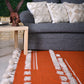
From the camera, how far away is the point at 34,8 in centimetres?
270

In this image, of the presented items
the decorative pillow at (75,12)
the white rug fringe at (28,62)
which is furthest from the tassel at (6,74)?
the decorative pillow at (75,12)

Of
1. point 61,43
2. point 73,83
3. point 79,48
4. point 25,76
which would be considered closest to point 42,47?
point 61,43

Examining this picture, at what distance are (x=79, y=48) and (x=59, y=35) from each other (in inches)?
14.4

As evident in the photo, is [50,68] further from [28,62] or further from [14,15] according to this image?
[14,15]

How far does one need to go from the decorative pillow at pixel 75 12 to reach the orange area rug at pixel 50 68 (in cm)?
61

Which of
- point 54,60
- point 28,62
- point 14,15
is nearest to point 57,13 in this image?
point 14,15

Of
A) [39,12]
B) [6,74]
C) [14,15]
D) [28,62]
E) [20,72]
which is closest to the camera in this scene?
[6,74]

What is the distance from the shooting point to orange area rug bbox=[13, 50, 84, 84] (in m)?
1.51

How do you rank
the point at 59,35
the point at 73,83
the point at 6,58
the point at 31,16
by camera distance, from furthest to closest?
the point at 31,16, the point at 59,35, the point at 6,58, the point at 73,83

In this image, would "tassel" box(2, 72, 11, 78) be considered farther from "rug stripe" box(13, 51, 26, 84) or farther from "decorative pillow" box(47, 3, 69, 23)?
"decorative pillow" box(47, 3, 69, 23)

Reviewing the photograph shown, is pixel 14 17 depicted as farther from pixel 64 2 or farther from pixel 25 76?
pixel 64 2

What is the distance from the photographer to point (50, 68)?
1.80 m

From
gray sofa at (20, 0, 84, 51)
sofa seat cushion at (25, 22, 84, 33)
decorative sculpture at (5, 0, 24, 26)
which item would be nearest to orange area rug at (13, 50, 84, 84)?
gray sofa at (20, 0, 84, 51)

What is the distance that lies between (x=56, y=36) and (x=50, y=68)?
0.73 metres
